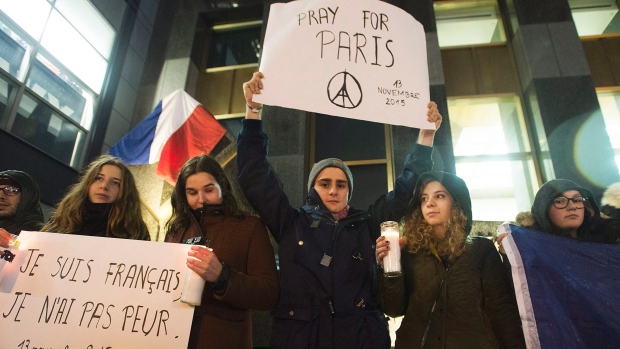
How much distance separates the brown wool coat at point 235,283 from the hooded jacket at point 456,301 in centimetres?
76

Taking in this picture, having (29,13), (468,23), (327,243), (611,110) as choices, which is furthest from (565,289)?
(29,13)

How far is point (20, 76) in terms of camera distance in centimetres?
648

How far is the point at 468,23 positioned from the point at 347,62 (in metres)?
6.76

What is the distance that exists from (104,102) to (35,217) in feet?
18.7

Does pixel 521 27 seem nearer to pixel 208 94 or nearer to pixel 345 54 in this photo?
pixel 345 54

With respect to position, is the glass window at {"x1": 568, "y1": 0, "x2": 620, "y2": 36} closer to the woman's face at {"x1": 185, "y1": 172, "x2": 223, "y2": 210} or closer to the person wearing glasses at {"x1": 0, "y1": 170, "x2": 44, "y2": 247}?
the woman's face at {"x1": 185, "y1": 172, "x2": 223, "y2": 210}

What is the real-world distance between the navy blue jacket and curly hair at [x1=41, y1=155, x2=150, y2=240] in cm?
94

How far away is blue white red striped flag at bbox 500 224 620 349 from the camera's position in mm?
2010

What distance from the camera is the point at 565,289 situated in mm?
2156

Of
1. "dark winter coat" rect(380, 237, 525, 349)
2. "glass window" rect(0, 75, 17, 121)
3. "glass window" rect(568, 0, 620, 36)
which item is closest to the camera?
"dark winter coat" rect(380, 237, 525, 349)

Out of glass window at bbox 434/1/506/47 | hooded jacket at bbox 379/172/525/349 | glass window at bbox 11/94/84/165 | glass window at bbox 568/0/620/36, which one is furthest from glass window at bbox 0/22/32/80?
glass window at bbox 568/0/620/36

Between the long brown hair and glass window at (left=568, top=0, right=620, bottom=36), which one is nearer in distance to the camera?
the long brown hair

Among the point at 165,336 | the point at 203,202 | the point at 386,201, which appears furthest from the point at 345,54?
the point at 165,336

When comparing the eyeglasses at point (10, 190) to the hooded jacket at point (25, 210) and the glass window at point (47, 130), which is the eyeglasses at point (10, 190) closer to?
the hooded jacket at point (25, 210)
